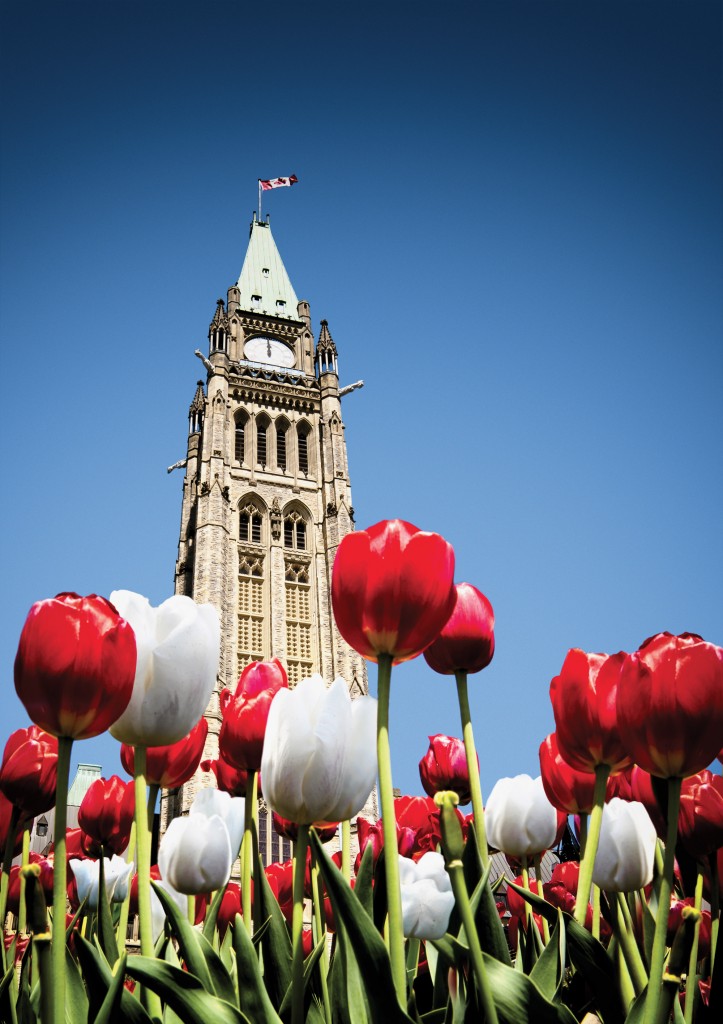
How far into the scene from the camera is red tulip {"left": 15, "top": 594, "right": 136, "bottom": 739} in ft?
3.98

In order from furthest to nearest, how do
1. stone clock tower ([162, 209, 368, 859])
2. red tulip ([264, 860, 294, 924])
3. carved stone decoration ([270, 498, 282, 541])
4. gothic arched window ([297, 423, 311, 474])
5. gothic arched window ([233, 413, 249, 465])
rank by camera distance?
gothic arched window ([297, 423, 311, 474]), gothic arched window ([233, 413, 249, 465]), carved stone decoration ([270, 498, 282, 541]), stone clock tower ([162, 209, 368, 859]), red tulip ([264, 860, 294, 924])

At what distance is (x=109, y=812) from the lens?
2146 millimetres

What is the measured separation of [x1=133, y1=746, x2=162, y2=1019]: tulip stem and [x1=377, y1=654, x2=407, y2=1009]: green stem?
0.34 m

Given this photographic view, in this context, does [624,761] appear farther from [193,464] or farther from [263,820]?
[193,464]

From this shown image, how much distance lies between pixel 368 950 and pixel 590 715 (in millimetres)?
607

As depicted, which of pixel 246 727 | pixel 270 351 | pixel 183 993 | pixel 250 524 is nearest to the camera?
pixel 183 993

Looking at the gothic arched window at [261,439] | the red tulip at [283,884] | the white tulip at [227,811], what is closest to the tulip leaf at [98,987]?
the white tulip at [227,811]

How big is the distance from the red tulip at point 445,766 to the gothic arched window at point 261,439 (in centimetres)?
3374

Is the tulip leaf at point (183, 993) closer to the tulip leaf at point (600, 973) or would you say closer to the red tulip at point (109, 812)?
the tulip leaf at point (600, 973)

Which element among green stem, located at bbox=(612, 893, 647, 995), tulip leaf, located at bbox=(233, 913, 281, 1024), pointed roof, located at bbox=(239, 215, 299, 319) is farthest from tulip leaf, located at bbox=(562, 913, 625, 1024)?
pointed roof, located at bbox=(239, 215, 299, 319)

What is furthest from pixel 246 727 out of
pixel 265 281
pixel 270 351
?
pixel 265 281

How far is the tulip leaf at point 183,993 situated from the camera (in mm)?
1129

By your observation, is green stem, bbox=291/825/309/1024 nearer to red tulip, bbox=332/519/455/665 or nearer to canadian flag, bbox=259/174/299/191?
red tulip, bbox=332/519/455/665

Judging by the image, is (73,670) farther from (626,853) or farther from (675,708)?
(626,853)
